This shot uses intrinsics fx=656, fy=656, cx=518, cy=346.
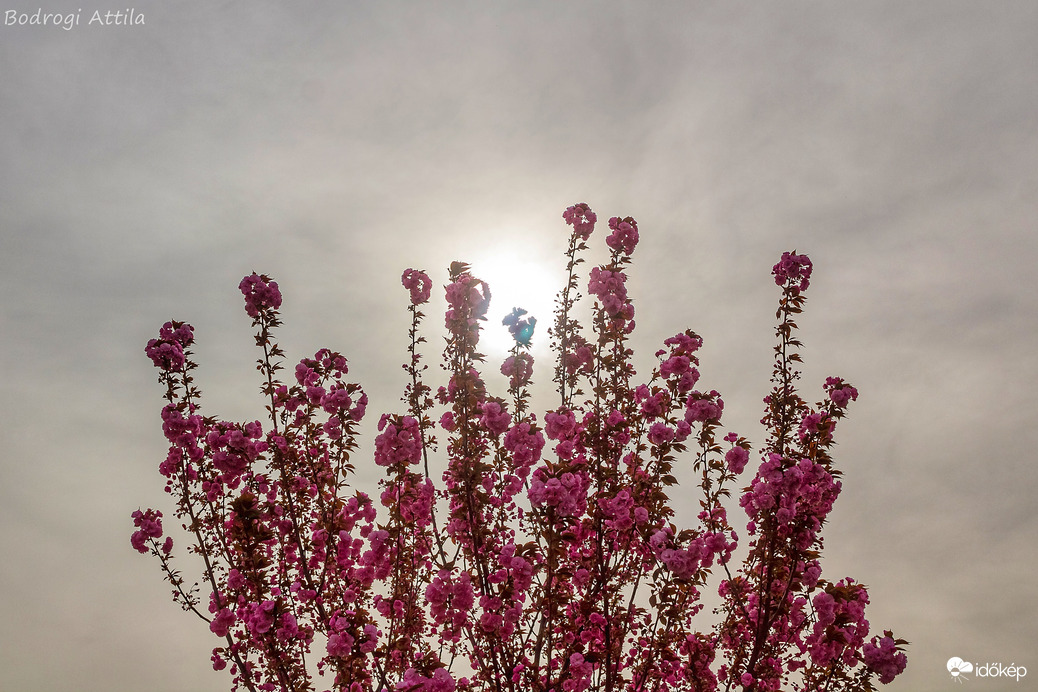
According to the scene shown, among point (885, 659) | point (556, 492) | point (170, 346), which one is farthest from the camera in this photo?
point (170, 346)

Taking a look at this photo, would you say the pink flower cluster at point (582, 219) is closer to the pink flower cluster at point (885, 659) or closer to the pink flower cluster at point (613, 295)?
the pink flower cluster at point (613, 295)

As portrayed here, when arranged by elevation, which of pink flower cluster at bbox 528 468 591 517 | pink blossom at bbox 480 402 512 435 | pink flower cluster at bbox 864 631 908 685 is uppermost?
pink blossom at bbox 480 402 512 435

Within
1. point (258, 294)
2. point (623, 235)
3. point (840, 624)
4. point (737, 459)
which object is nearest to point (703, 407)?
point (737, 459)

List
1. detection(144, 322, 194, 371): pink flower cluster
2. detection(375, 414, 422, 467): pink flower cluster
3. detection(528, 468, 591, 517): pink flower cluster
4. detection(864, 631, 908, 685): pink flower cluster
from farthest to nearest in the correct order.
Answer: detection(144, 322, 194, 371): pink flower cluster < detection(375, 414, 422, 467): pink flower cluster < detection(864, 631, 908, 685): pink flower cluster < detection(528, 468, 591, 517): pink flower cluster

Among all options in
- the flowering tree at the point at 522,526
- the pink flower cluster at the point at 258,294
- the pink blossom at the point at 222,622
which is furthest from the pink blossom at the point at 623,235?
the pink blossom at the point at 222,622

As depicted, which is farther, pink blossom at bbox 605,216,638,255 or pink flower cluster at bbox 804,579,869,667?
pink blossom at bbox 605,216,638,255

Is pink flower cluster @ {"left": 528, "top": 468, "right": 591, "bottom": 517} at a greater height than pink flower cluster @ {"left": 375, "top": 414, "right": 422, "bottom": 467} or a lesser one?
lesser

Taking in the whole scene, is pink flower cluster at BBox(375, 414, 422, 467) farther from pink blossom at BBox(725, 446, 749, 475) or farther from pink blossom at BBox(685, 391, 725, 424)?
pink blossom at BBox(725, 446, 749, 475)

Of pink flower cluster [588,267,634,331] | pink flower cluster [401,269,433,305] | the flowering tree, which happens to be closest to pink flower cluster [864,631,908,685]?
→ the flowering tree

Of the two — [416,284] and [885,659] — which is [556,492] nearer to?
[416,284]

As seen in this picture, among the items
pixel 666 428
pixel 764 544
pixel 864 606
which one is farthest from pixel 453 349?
pixel 864 606

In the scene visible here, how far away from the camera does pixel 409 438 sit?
26.8ft

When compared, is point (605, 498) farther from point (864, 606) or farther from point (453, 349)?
point (864, 606)

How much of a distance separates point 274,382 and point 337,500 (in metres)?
1.89
